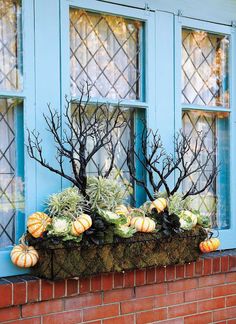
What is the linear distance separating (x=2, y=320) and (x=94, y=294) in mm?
641

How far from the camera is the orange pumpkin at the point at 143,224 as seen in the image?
3.50m

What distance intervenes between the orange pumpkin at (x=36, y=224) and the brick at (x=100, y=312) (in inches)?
25.9

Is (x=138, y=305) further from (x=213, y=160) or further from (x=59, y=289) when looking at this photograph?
(x=213, y=160)

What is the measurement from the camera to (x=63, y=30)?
3.53 metres

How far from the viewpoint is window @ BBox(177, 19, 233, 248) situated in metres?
4.21

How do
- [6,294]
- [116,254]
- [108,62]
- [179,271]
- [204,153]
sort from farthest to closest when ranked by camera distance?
[204,153]
[179,271]
[108,62]
[116,254]
[6,294]

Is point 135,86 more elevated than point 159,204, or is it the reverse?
point 135,86

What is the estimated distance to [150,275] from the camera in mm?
3768

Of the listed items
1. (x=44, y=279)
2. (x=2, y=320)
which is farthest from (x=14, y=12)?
(x=2, y=320)

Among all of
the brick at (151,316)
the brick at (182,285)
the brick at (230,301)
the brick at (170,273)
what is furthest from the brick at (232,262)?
the brick at (151,316)

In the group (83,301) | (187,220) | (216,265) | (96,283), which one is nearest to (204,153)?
(187,220)

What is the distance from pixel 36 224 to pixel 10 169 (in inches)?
16.6

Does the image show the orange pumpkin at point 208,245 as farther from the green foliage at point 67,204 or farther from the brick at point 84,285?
the green foliage at point 67,204

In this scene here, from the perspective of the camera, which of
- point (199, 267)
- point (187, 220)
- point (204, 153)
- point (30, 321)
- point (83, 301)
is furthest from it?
point (204, 153)
